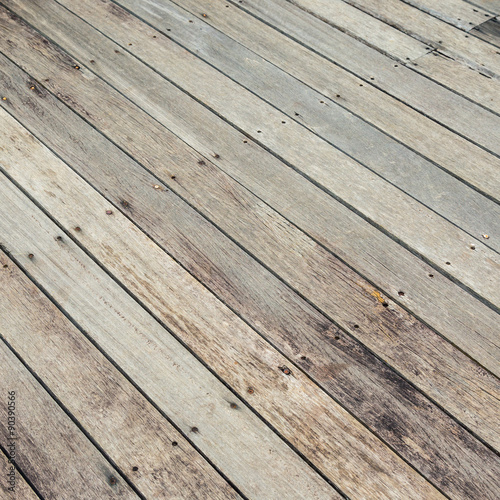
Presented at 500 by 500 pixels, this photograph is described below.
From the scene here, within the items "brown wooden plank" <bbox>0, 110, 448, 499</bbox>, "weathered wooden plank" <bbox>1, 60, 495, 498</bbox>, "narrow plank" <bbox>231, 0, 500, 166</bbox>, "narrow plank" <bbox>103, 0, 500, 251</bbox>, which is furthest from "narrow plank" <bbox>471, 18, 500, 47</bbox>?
"brown wooden plank" <bbox>0, 110, 448, 499</bbox>

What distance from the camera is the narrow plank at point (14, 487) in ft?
3.81

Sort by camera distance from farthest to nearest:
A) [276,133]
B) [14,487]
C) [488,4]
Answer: [488,4] → [276,133] → [14,487]

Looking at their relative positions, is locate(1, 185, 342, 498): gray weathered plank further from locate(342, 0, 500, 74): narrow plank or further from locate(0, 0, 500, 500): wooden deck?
locate(342, 0, 500, 74): narrow plank

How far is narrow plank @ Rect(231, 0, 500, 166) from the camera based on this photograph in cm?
193

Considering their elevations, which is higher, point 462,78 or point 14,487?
point 462,78

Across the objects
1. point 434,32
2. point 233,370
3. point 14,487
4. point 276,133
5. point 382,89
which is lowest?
point 14,487

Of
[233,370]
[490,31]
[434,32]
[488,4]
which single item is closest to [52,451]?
[233,370]

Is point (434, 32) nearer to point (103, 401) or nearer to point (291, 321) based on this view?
point (291, 321)

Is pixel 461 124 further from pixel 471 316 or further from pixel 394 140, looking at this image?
pixel 471 316

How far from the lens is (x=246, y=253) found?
161cm

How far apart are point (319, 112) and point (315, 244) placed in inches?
22.5

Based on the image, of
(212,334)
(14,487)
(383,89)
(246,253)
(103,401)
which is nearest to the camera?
(14,487)

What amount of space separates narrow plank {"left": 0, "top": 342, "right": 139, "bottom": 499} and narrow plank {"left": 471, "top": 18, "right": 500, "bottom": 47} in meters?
1.97

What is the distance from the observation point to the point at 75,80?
2.07 metres
